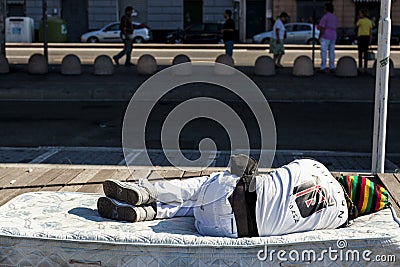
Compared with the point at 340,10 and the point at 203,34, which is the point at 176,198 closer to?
the point at 203,34

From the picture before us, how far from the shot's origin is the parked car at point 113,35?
121ft

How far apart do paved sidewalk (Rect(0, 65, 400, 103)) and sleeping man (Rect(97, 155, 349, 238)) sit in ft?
32.3

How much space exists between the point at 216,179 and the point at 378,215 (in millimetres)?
1136

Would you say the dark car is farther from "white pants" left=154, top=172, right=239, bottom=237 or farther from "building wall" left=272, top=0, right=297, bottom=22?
"white pants" left=154, top=172, right=239, bottom=237

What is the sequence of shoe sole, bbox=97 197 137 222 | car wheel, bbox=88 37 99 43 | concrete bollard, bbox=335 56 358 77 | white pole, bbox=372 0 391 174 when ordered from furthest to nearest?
1. car wheel, bbox=88 37 99 43
2. concrete bollard, bbox=335 56 358 77
3. white pole, bbox=372 0 391 174
4. shoe sole, bbox=97 197 137 222

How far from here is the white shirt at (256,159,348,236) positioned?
14.5 ft

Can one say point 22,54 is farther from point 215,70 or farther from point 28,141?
point 28,141

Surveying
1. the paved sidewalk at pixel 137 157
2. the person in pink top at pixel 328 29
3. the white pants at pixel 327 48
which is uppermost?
the person in pink top at pixel 328 29

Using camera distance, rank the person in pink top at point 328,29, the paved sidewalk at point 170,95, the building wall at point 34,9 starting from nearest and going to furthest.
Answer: the paved sidewalk at point 170,95 < the person in pink top at point 328,29 < the building wall at point 34,9

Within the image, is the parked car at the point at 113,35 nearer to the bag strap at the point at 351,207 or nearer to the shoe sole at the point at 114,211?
the shoe sole at the point at 114,211

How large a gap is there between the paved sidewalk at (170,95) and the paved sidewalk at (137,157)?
214 inches

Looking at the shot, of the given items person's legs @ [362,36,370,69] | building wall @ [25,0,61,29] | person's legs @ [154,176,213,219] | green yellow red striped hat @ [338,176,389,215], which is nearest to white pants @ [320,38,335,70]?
person's legs @ [362,36,370,69]

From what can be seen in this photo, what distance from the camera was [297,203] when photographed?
446 centimetres

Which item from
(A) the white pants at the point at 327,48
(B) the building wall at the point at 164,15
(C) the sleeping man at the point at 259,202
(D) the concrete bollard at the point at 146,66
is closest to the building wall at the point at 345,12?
(B) the building wall at the point at 164,15
